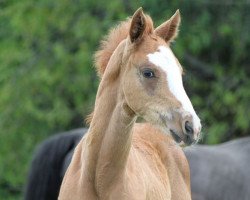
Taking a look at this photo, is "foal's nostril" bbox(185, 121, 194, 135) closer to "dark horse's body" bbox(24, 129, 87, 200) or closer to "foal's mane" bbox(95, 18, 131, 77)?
"foal's mane" bbox(95, 18, 131, 77)

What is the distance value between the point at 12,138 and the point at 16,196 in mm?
817

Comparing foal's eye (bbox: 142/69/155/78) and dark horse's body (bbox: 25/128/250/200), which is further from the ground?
foal's eye (bbox: 142/69/155/78)

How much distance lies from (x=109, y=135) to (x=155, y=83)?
470 mm

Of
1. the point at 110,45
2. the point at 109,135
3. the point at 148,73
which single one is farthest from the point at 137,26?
the point at 109,135

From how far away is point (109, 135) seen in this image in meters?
5.67

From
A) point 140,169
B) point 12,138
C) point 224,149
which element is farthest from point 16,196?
point 140,169

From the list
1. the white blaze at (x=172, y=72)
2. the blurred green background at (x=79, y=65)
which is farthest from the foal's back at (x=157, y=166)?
the blurred green background at (x=79, y=65)

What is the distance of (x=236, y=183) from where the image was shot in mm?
8828

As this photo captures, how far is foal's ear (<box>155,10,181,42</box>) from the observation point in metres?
5.71

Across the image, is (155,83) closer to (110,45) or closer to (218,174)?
(110,45)

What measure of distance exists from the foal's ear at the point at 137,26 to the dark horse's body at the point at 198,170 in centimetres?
319

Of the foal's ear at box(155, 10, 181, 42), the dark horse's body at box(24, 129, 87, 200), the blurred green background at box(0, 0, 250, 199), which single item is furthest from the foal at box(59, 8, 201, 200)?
the blurred green background at box(0, 0, 250, 199)

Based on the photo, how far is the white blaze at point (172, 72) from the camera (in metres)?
5.23

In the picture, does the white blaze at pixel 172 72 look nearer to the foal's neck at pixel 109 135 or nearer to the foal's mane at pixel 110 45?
the foal's neck at pixel 109 135
